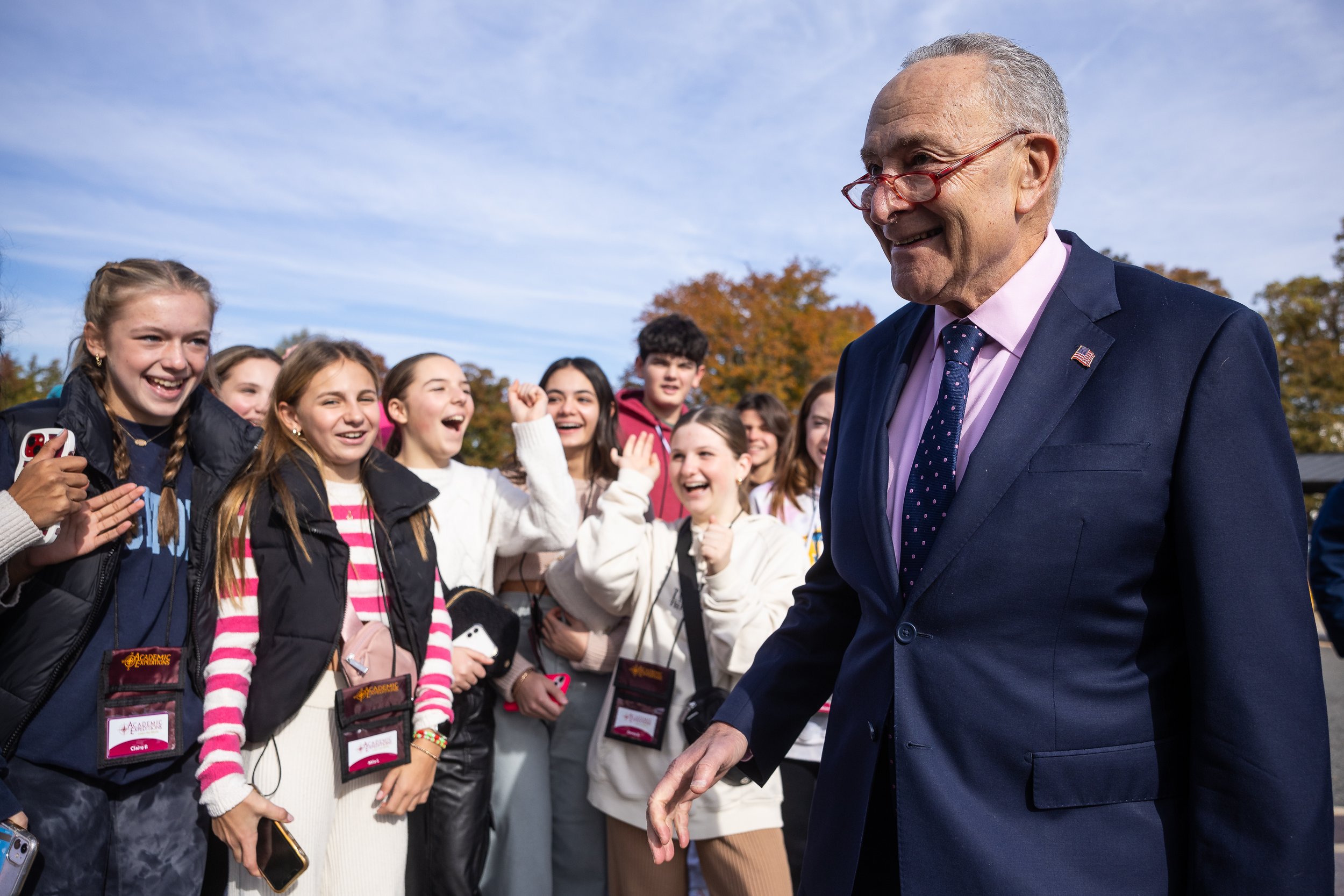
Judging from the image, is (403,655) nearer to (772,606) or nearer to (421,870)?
(421,870)

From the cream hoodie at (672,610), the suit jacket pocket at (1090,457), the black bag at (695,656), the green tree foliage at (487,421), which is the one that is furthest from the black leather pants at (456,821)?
the green tree foliage at (487,421)

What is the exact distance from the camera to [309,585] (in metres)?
2.91

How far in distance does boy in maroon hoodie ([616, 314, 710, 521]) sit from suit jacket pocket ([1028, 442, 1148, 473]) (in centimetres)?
396

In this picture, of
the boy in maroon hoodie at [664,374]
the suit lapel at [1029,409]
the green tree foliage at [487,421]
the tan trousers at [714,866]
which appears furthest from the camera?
the green tree foliage at [487,421]

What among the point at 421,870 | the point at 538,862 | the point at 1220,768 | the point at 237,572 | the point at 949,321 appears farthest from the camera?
the point at 538,862

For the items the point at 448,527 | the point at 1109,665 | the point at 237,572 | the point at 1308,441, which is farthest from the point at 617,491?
the point at 1308,441

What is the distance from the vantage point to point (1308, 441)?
A: 2355cm

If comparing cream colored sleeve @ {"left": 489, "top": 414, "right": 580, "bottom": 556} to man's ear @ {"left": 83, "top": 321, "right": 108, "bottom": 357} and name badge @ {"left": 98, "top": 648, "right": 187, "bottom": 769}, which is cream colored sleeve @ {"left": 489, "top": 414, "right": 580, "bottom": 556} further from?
man's ear @ {"left": 83, "top": 321, "right": 108, "bottom": 357}

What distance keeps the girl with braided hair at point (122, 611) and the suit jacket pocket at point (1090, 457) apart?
8.09 feet

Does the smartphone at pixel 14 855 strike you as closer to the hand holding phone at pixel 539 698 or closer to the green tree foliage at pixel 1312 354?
the hand holding phone at pixel 539 698

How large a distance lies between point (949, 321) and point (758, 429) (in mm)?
3982

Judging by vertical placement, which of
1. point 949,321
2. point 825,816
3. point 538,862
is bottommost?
point 538,862

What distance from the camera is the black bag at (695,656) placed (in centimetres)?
323

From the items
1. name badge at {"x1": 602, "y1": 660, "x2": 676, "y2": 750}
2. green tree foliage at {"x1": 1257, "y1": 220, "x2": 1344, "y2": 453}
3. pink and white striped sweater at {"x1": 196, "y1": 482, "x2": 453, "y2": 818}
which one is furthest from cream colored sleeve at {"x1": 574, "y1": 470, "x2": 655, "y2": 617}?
green tree foliage at {"x1": 1257, "y1": 220, "x2": 1344, "y2": 453}
